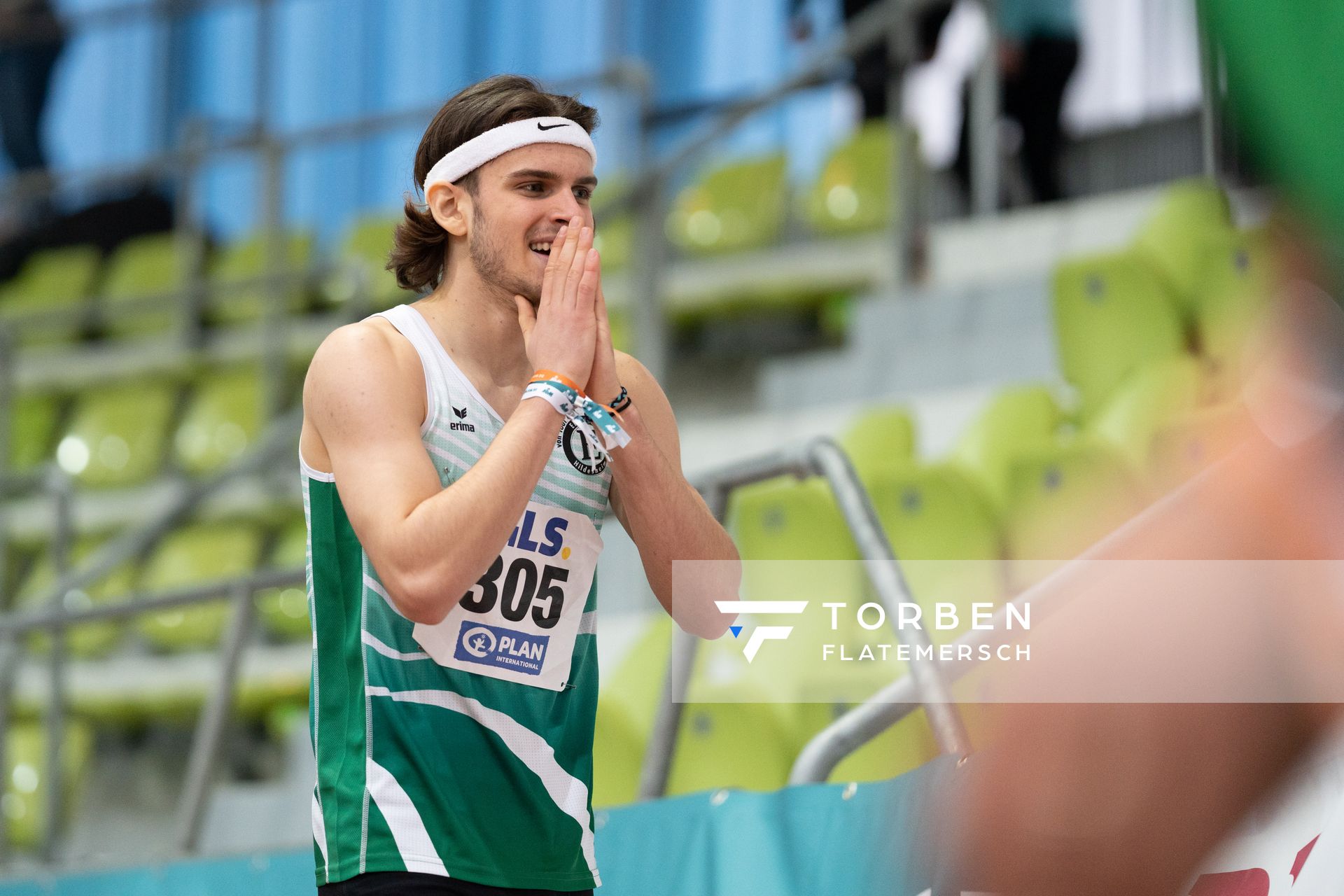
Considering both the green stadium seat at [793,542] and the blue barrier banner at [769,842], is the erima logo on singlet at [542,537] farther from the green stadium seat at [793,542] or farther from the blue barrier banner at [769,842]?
the green stadium seat at [793,542]

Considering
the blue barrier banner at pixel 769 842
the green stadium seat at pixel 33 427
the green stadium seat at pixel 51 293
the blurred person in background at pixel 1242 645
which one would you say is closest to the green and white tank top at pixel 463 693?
the blue barrier banner at pixel 769 842

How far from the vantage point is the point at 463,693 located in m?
1.68

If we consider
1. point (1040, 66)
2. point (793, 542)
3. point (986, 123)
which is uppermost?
point (1040, 66)

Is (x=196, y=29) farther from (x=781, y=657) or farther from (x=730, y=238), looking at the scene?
(x=781, y=657)

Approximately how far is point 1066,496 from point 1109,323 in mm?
975

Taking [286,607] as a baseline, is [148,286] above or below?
above

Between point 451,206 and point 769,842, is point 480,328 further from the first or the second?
point 769,842

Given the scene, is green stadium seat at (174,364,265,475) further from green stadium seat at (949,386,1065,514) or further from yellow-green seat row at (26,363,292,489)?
green stadium seat at (949,386,1065,514)

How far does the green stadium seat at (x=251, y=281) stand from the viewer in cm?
703

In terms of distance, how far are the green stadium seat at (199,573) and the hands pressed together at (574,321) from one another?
4959mm

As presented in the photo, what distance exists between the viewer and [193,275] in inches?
301

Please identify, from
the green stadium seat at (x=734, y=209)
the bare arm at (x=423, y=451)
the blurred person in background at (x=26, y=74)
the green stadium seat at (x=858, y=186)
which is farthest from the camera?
the blurred person in background at (x=26, y=74)

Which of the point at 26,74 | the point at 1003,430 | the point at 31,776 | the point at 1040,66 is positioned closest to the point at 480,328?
the point at 1003,430

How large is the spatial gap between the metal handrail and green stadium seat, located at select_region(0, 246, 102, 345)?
6.04m
